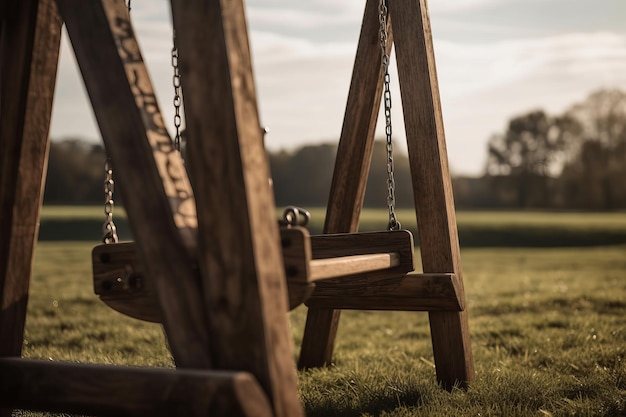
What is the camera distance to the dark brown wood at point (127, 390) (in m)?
1.94

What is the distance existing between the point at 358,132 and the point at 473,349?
1.88 meters

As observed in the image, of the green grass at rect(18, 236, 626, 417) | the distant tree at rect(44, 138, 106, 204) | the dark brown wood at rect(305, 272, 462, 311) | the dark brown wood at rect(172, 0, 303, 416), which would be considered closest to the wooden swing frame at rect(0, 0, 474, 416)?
the dark brown wood at rect(172, 0, 303, 416)

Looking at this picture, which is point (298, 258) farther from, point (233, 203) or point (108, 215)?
point (108, 215)

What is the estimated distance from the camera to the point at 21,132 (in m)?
2.83

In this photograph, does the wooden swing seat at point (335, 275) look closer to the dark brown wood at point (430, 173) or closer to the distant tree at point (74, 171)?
the dark brown wood at point (430, 173)

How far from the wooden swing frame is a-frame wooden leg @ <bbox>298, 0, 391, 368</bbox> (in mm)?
1692

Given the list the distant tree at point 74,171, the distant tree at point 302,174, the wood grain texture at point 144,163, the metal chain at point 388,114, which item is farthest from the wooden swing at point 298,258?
the distant tree at point 302,174

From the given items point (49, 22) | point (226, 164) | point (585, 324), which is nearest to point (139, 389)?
point (226, 164)

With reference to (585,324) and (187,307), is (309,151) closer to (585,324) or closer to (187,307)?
(585,324)

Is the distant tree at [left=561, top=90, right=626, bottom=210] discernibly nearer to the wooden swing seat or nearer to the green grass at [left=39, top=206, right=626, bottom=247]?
the green grass at [left=39, top=206, right=626, bottom=247]

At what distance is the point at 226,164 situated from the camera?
2.04 m

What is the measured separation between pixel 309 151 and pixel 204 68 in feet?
113

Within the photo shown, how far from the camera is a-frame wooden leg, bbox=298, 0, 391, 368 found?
4.00 m

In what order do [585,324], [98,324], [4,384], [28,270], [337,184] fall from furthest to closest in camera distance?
1. [98,324]
2. [585,324]
3. [337,184]
4. [28,270]
5. [4,384]
